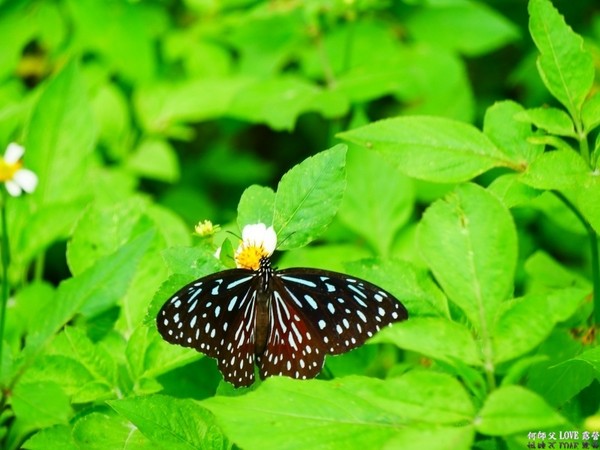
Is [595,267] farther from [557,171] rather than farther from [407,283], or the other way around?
[407,283]

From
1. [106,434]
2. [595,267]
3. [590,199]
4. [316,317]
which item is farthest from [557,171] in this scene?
[106,434]

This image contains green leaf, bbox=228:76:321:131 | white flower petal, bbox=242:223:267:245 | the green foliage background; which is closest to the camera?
the green foliage background

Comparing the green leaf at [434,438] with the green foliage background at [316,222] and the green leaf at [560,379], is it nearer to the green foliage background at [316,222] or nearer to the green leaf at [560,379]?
the green foliage background at [316,222]

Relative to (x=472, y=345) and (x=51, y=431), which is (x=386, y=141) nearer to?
(x=472, y=345)

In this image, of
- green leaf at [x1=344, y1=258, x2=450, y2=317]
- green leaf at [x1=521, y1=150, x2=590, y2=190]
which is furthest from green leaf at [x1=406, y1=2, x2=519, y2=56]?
green leaf at [x1=344, y1=258, x2=450, y2=317]

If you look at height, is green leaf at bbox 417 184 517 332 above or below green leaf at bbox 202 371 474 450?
above

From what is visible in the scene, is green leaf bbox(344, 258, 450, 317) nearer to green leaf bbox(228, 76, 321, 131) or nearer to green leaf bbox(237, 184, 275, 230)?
green leaf bbox(237, 184, 275, 230)

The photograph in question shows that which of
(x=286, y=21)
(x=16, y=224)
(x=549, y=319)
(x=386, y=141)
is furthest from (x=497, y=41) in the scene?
(x=549, y=319)

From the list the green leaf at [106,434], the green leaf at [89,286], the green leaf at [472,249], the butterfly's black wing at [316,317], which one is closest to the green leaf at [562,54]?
the green leaf at [472,249]
